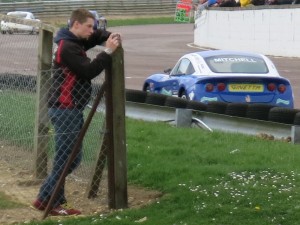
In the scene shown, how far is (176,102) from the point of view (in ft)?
51.5

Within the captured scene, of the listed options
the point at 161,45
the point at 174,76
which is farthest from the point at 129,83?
the point at 161,45

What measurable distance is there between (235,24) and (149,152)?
31164 mm

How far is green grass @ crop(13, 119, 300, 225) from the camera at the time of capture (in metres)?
7.52

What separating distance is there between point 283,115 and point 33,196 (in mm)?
5463

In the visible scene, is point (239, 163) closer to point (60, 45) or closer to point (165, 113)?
point (60, 45)

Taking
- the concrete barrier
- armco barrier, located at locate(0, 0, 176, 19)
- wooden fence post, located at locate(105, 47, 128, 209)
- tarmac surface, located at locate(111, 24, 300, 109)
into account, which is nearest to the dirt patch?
wooden fence post, located at locate(105, 47, 128, 209)

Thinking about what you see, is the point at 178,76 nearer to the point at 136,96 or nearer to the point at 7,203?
the point at 136,96

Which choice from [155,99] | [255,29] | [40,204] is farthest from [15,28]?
[255,29]

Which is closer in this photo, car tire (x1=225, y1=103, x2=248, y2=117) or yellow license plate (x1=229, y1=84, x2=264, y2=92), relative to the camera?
car tire (x1=225, y1=103, x2=248, y2=117)

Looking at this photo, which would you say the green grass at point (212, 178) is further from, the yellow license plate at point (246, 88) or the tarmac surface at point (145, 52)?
the yellow license plate at point (246, 88)

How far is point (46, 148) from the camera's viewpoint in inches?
379

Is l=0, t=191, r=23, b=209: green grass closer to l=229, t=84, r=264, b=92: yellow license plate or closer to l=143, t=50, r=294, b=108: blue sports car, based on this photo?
l=143, t=50, r=294, b=108: blue sports car

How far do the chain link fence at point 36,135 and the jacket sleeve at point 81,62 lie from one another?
27 cm

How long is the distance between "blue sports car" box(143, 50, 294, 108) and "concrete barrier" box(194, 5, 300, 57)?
18351 millimetres
